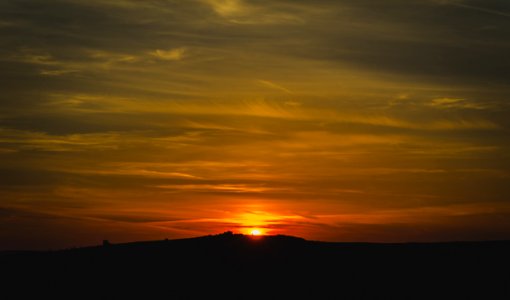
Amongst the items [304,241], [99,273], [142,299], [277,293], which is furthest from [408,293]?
[99,273]

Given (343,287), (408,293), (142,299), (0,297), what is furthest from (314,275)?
(0,297)

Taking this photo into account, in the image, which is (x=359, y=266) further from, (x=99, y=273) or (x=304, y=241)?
(x=99, y=273)

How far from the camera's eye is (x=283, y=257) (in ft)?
110

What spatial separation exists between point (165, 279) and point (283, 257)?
514cm

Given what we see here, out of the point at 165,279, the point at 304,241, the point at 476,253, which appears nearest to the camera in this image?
the point at 165,279

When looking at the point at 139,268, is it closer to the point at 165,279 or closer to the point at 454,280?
the point at 165,279

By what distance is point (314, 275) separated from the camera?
31.3m

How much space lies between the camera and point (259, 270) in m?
31.9

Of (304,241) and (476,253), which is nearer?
(476,253)

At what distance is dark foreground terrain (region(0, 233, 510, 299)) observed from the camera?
29.5m

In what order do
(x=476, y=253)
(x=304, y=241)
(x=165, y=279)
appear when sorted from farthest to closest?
(x=304, y=241) < (x=476, y=253) < (x=165, y=279)

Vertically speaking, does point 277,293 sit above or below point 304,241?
below

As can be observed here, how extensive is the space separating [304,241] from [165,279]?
7000 millimetres

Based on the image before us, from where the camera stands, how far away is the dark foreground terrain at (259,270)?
96.7 feet
